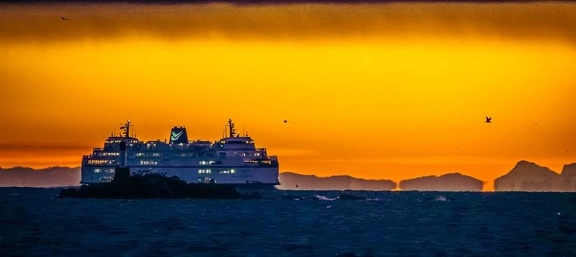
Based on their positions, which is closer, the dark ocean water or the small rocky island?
the dark ocean water

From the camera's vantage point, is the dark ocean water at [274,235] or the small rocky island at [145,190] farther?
the small rocky island at [145,190]

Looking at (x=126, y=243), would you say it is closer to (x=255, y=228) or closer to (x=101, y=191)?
(x=255, y=228)

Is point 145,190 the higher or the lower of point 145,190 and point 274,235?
the higher

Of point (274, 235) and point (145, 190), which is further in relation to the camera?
point (145, 190)

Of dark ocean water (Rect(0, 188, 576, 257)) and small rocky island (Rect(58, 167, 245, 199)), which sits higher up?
small rocky island (Rect(58, 167, 245, 199))

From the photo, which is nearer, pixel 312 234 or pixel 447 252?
pixel 447 252

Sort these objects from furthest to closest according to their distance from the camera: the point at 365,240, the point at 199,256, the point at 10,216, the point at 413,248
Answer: the point at 10,216 < the point at 365,240 < the point at 413,248 < the point at 199,256

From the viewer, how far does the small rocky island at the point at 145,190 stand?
153375 mm

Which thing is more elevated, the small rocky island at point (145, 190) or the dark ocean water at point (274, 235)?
the small rocky island at point (145, 190)

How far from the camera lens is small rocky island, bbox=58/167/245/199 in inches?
6038

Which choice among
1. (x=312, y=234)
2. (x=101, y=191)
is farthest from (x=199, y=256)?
(x=101, y=191)

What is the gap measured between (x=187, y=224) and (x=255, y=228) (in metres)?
6.14

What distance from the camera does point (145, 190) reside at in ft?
504

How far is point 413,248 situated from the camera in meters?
61.2
